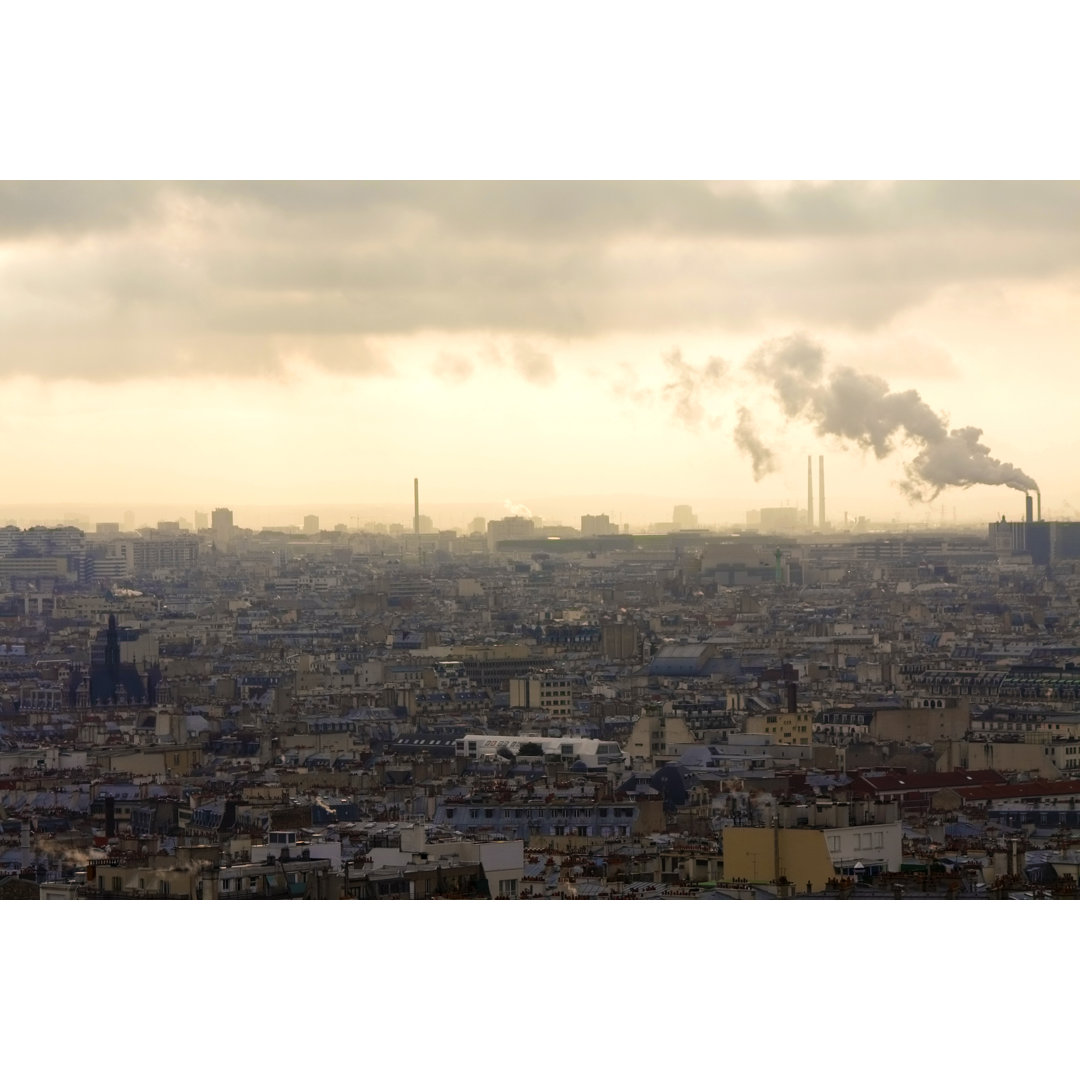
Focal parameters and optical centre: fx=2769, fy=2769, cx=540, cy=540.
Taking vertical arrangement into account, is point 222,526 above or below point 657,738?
above

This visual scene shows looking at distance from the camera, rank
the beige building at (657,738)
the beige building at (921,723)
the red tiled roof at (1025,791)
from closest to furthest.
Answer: the red tiled roof at (1025,791), the beige building at (657,738), the beige building at (921,723)

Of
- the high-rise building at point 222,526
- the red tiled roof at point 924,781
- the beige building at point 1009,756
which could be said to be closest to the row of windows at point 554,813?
the red tiled roof at point 924,781

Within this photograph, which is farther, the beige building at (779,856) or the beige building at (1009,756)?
the beige building at (1009,756)

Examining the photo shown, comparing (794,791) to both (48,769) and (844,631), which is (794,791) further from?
(844,631)

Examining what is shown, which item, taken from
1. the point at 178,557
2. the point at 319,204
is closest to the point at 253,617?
the point at 178,557

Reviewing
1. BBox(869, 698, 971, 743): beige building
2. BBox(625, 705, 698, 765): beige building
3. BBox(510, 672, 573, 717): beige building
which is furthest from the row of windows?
BBox(510, 672, 573, 717): beige building

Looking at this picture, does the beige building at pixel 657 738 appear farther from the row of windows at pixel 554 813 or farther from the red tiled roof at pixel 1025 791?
the row of windows at pixel 554 813

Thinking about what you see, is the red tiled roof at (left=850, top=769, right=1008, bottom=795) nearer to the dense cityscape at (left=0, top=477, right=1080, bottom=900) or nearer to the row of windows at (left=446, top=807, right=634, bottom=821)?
the dense cityscape at (left=0, top=477, right=1080, bottom=900)

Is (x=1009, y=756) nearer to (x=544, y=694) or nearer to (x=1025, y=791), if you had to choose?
(x=1025, y=791)

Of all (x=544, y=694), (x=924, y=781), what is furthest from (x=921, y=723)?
(x=544, y=694)
